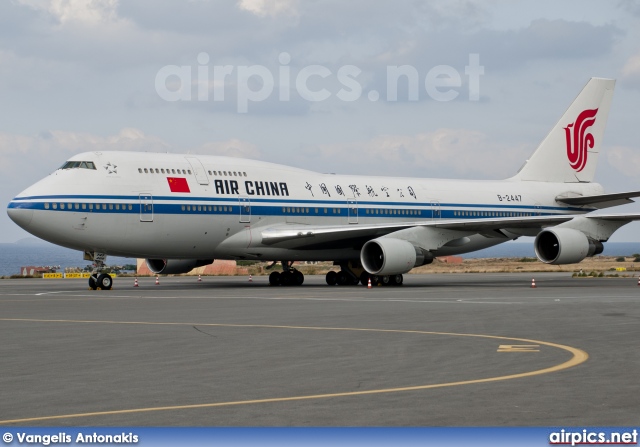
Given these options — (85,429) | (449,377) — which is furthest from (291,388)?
(85,429)

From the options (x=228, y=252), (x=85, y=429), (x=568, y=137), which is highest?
(x=568, y=137)

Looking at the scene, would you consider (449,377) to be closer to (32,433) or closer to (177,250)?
(32,433)

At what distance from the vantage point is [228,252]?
115ft

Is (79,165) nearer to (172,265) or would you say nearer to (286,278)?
(172,265)

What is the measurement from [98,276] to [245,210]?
6062 millimetres

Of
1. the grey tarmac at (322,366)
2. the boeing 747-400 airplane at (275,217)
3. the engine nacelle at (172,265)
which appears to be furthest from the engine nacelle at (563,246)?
the engine nacelle at (172,265)

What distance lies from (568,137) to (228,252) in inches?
819

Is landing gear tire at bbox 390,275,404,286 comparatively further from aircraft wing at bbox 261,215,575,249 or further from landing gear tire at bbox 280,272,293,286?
landing gear tire at bbox 280,272,293,286

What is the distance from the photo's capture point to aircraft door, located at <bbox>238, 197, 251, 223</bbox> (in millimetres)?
34938

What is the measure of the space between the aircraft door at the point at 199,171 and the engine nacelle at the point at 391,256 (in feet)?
21.5

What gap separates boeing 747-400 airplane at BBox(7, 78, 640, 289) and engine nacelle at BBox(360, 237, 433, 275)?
0.05 meters

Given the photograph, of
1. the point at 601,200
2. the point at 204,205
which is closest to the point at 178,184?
the point at 204,205

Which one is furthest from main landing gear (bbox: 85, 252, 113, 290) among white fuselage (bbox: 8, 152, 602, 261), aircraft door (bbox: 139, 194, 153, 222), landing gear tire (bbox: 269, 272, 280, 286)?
landing gear tire (bbox: 269, 272, 280, 286)

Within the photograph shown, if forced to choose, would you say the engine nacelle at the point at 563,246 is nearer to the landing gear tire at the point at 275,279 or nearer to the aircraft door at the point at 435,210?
the aircraft door at the point at 435,210
